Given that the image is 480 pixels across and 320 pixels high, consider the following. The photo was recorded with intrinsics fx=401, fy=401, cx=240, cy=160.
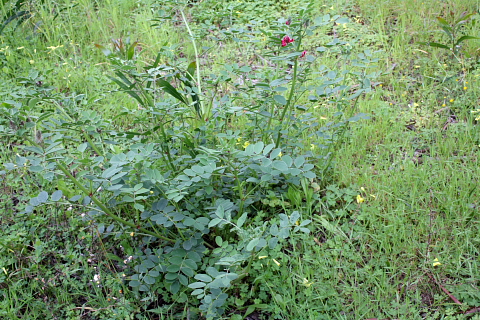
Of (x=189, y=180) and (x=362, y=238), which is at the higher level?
(x=189, y=180)

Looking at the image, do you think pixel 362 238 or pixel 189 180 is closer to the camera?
pixel 189 180

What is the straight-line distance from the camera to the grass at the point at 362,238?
2072mm

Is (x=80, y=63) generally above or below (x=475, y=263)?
above

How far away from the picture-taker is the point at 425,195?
2.45 meters

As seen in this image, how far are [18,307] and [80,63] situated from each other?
281 cm

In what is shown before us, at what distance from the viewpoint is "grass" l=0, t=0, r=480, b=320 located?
2.07 meters

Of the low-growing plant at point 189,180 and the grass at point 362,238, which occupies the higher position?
the low-growing plant at point 189,180

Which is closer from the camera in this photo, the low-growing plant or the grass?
the low-growing plant

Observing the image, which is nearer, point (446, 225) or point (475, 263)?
point (475, 263)

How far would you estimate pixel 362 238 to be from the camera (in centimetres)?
234

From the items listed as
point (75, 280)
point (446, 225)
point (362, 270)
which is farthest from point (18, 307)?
point (446, 225)

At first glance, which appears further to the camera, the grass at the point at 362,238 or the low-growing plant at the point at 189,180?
the grass at the point at 362,238

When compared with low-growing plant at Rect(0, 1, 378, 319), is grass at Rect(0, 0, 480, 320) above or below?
below

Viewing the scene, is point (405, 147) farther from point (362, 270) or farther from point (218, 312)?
point (218, 312)
